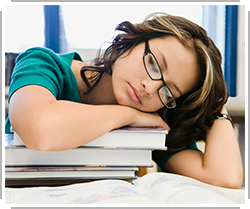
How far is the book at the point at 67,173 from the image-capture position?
16.8 inches

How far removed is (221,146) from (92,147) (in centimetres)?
35

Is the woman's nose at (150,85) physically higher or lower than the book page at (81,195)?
higher

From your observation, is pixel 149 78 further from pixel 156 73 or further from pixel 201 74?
pixel 201 74

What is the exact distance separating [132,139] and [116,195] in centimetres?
14

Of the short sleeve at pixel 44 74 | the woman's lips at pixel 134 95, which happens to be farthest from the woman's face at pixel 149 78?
the short sleeve at pixel 44 74

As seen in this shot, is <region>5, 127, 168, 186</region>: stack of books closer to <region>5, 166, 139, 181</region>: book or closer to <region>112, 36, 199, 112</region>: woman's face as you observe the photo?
<region>5, 166, 139, 181</region>: book

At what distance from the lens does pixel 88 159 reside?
1.49 feet

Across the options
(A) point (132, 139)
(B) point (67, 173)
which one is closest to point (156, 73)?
(A) point (132, 139)

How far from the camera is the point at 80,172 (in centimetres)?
45

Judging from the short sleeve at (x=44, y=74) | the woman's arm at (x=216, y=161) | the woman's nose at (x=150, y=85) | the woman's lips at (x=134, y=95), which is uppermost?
the short sleeve at (x=44, y=74)

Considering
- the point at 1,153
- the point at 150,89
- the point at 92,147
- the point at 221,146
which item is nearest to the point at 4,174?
the point at 1,153

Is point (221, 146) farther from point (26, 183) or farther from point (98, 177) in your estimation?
point (26, 183)

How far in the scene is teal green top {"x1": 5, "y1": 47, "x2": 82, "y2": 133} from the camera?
53 centimetres

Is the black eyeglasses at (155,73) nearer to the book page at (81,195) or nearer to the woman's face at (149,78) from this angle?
the woman's face at (149,78)
